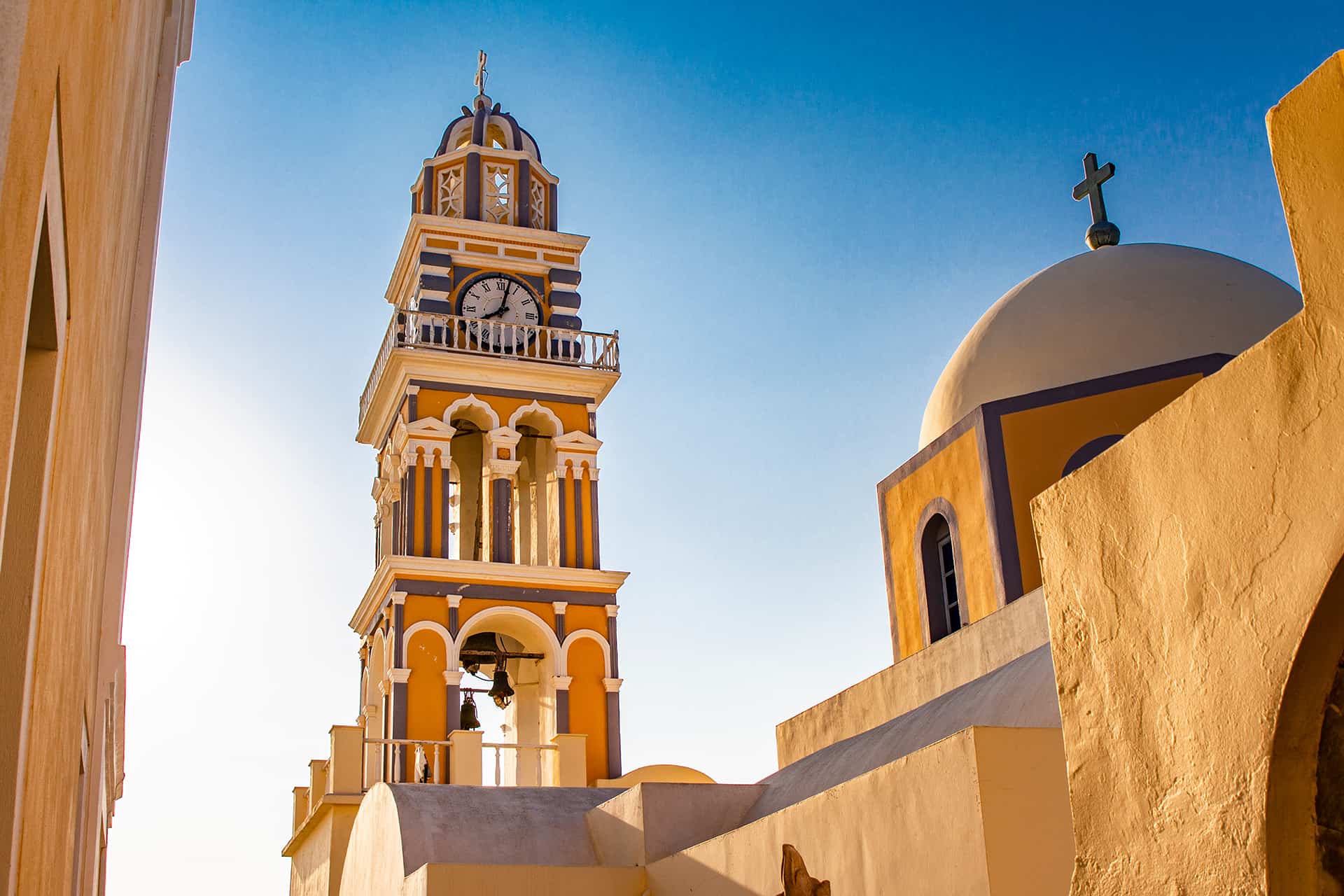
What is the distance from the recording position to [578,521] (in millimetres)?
18391

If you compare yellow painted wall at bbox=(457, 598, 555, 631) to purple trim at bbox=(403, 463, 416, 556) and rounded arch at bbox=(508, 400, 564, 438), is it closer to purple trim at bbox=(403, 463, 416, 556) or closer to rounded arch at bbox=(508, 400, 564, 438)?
purple trim at bbox=(403, 463, 416, 556)

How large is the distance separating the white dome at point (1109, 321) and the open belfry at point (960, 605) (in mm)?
30

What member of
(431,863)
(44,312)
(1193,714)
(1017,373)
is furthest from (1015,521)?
(44,312)

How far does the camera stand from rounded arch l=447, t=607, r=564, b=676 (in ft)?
56.5

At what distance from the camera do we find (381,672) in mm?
17609

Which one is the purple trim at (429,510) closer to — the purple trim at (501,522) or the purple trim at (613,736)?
the purple trim at (501,522)

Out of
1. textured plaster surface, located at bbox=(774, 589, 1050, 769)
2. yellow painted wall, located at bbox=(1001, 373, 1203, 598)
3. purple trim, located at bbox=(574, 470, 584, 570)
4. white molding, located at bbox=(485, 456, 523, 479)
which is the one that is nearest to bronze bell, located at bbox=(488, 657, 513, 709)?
purple trim, located at bbox=(574, 470, 584, 570)

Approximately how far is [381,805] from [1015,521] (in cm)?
520

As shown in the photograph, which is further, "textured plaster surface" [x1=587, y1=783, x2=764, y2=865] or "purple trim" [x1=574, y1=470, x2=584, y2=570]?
"purple trim" [x1=574, y1=470, x2=584, y2=570]

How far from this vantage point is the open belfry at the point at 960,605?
118 inches

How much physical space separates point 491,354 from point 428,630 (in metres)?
3.76

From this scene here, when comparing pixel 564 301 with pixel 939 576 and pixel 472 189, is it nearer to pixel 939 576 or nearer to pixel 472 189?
pixel 472 189

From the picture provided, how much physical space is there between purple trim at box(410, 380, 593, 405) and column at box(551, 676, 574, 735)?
3703 millimetres

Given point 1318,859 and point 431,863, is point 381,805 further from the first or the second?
point 1318,859
